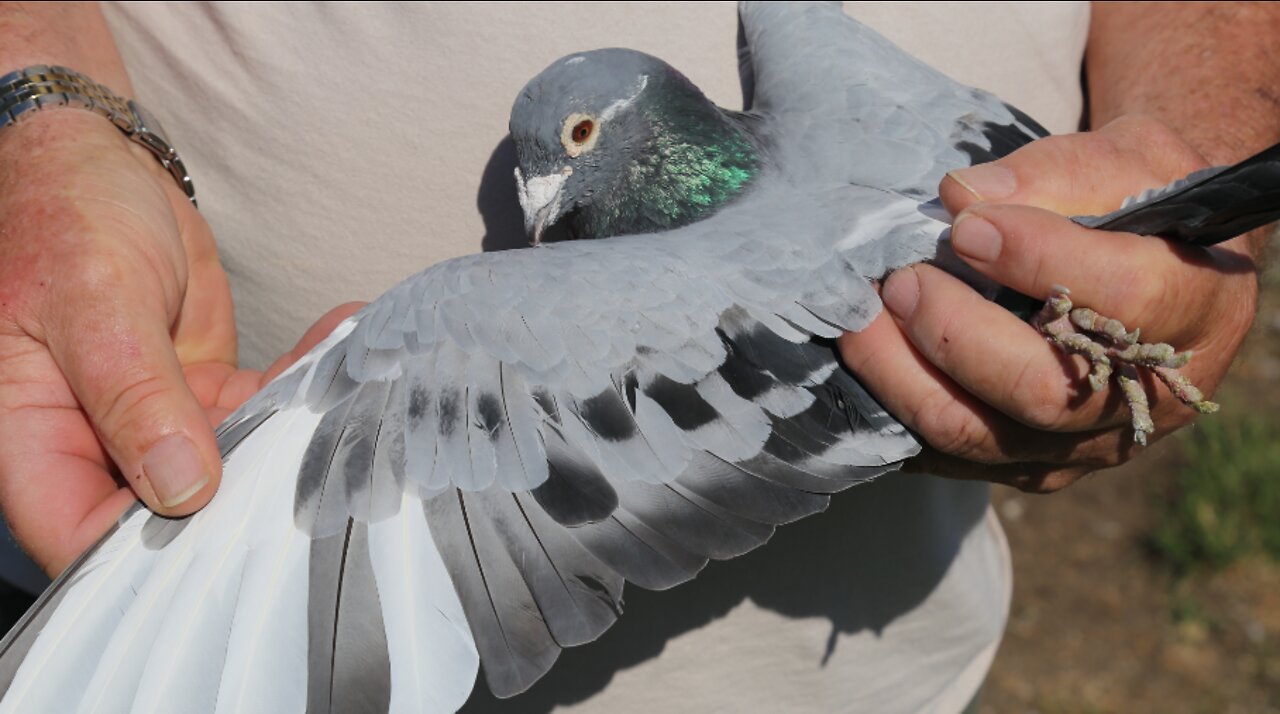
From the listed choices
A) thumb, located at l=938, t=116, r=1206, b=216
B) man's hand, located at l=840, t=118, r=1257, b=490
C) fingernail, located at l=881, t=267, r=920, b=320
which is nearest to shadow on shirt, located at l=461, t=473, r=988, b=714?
man's hand, located at l=840, t=118, r=1257, b=490

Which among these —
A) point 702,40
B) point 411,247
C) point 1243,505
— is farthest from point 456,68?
point 1243,505

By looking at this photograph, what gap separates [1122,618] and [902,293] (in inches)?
176

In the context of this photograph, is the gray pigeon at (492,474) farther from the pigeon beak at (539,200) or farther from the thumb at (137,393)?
the pigeon beak at (539,200)

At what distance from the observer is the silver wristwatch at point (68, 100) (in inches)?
101

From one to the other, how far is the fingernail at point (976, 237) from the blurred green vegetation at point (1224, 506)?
4547mm

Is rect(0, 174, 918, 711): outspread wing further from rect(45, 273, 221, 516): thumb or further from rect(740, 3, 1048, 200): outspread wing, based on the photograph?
rect(740, 3, 1048, 200): outspread wing

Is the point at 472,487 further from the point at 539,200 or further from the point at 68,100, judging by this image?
the point at 68,100

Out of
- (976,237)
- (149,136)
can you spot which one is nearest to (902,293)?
(976,237)

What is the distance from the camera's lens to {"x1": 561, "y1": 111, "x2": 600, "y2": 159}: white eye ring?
266 cm

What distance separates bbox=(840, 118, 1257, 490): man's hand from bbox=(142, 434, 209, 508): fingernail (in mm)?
1232

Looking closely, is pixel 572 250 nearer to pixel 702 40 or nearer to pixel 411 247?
pixel 411 247

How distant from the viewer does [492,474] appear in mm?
2006

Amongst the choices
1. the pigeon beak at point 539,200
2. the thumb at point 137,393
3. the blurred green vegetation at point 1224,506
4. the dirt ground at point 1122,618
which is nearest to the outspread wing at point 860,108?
the pigeon beak at point 539,200

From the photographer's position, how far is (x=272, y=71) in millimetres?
2699
